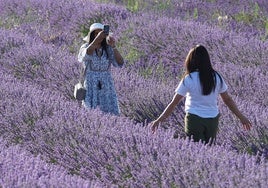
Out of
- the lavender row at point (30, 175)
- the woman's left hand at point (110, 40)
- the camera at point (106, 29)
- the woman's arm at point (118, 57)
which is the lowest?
the woman's arm at point (118, 57)

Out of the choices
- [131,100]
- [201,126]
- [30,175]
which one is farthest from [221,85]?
[30,175]

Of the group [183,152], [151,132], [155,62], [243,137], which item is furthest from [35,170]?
[155,62]

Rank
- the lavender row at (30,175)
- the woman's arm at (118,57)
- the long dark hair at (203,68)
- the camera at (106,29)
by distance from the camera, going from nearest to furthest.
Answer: the lavender row at (30,175) < the long dark hair at (203,68) < the camera at (106,29) < the woman's arm at (118,57)

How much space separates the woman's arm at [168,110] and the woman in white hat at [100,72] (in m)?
0.99

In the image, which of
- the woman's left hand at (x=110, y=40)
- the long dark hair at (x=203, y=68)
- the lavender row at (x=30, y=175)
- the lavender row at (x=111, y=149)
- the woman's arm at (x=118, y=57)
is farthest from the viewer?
the woman's arm at (x=118, y=57)

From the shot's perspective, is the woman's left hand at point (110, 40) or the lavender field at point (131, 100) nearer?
the lavender field at point (131, 100)

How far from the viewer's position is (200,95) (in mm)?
4199

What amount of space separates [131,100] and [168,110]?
3.97 ft

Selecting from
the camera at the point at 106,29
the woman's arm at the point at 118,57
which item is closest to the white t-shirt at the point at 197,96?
the camera at the point at 106,29

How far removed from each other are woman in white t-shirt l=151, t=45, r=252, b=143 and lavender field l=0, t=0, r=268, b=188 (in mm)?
173

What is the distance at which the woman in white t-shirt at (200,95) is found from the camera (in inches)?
163

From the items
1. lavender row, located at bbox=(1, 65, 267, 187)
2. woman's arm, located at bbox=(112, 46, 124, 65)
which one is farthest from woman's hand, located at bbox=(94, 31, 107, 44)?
lavender row, located at bbox=(1, 65, 267, 187)

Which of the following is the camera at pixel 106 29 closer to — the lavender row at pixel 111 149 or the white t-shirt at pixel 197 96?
the lavender row at pixel 111 149

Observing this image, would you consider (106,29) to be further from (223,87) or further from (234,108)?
(234,108)
